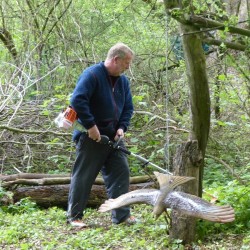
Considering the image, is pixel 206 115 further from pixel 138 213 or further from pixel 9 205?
pixel 9 205

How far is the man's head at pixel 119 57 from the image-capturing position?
17.2 feet

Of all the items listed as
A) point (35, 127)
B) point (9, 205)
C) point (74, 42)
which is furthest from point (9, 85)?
point (9, 205)

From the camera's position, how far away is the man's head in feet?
17.2

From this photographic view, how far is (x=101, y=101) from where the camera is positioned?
5375mm

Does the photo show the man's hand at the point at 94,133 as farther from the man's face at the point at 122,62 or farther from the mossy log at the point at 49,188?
the mossy log at the point at 49,188

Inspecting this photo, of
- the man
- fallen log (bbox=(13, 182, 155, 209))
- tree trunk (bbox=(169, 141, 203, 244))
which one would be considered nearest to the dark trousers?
the man

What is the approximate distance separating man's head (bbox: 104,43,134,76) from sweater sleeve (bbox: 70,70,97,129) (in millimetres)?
300

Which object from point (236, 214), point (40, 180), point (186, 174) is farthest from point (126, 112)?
point (40, 180)

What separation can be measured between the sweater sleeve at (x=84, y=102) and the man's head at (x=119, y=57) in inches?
11.8

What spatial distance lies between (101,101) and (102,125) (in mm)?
296

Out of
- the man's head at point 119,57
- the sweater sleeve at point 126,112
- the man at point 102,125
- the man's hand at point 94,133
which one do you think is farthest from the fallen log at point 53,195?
the man's head at point 119,57

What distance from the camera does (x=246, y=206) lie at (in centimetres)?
508

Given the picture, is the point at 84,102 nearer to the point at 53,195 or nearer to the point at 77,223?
the point at 77,223

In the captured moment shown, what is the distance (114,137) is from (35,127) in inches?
128
